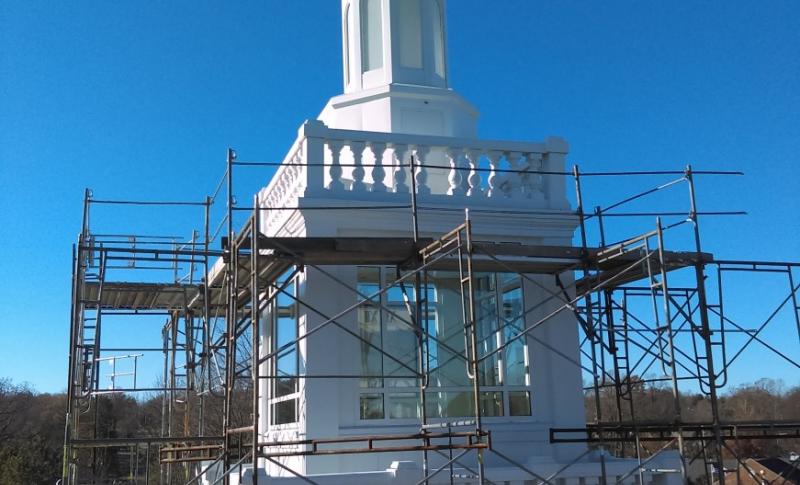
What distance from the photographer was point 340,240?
11172 mm

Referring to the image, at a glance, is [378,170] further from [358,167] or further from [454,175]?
[454,175]

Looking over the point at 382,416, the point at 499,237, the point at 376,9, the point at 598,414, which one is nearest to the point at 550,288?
the point at 499,237

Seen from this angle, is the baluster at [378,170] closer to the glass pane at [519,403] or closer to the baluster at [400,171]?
the baluster at [400,171]

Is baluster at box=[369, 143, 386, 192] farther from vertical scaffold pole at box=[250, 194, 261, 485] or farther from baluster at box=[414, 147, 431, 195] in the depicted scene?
vertical scaffold pole at box=[250, 194, 261, 485]

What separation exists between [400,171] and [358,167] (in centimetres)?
77

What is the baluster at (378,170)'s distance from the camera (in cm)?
1282

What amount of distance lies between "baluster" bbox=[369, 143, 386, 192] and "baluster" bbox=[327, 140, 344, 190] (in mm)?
525

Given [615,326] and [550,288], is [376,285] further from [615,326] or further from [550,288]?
[615,326]

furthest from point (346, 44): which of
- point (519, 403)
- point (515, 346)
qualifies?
point (519, 403)

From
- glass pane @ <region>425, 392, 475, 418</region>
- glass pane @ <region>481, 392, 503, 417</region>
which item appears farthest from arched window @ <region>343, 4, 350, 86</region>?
glass pane @ <region>481, 392, 503, 417</region>

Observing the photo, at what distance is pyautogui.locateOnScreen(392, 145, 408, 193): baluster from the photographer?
12.9m

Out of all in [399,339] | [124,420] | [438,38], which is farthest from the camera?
[124,420]

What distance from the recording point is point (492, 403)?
1268 cm

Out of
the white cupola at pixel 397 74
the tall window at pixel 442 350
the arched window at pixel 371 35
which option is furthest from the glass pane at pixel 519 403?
the arched window at pixel 371 35
